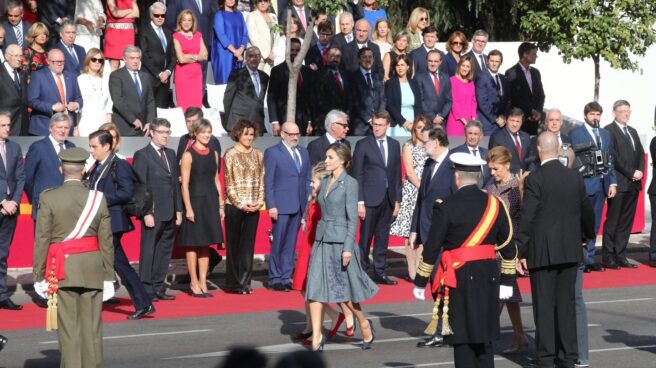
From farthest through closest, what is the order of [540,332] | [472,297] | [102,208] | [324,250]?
1. [324,250]
2. [540,332]
3. [102,208]
4. [472,297]

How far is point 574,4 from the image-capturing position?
23.0 m

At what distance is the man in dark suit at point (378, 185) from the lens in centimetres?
1828

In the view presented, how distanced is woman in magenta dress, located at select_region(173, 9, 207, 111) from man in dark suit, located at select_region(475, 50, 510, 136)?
4381 millimetres

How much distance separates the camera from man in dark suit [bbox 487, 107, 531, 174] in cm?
1922

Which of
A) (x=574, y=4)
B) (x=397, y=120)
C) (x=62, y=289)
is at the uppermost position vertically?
(x=574, y=4)

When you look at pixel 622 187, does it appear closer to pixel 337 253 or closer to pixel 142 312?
pixel 142 312

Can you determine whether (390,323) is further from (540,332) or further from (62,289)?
(62,289)

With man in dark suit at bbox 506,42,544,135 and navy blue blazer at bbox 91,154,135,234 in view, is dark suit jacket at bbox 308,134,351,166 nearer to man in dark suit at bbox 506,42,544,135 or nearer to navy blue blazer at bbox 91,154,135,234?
navy blue blazer at bbox 91,154,135,234

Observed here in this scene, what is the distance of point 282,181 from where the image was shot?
17.9m

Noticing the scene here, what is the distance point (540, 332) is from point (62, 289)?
13.7ft

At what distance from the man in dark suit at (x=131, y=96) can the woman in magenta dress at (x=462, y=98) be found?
4.94 metres

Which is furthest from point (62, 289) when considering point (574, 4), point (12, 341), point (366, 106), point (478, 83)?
point (574, 4)

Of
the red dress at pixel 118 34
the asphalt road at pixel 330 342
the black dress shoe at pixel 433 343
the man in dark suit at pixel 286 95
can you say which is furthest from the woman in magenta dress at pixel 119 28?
the black dress shoe at pixel 433 343

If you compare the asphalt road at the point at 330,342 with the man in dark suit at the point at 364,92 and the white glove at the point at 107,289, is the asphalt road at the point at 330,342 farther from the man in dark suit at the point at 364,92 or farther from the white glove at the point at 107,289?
the man in dark suit at the point at 364,92
